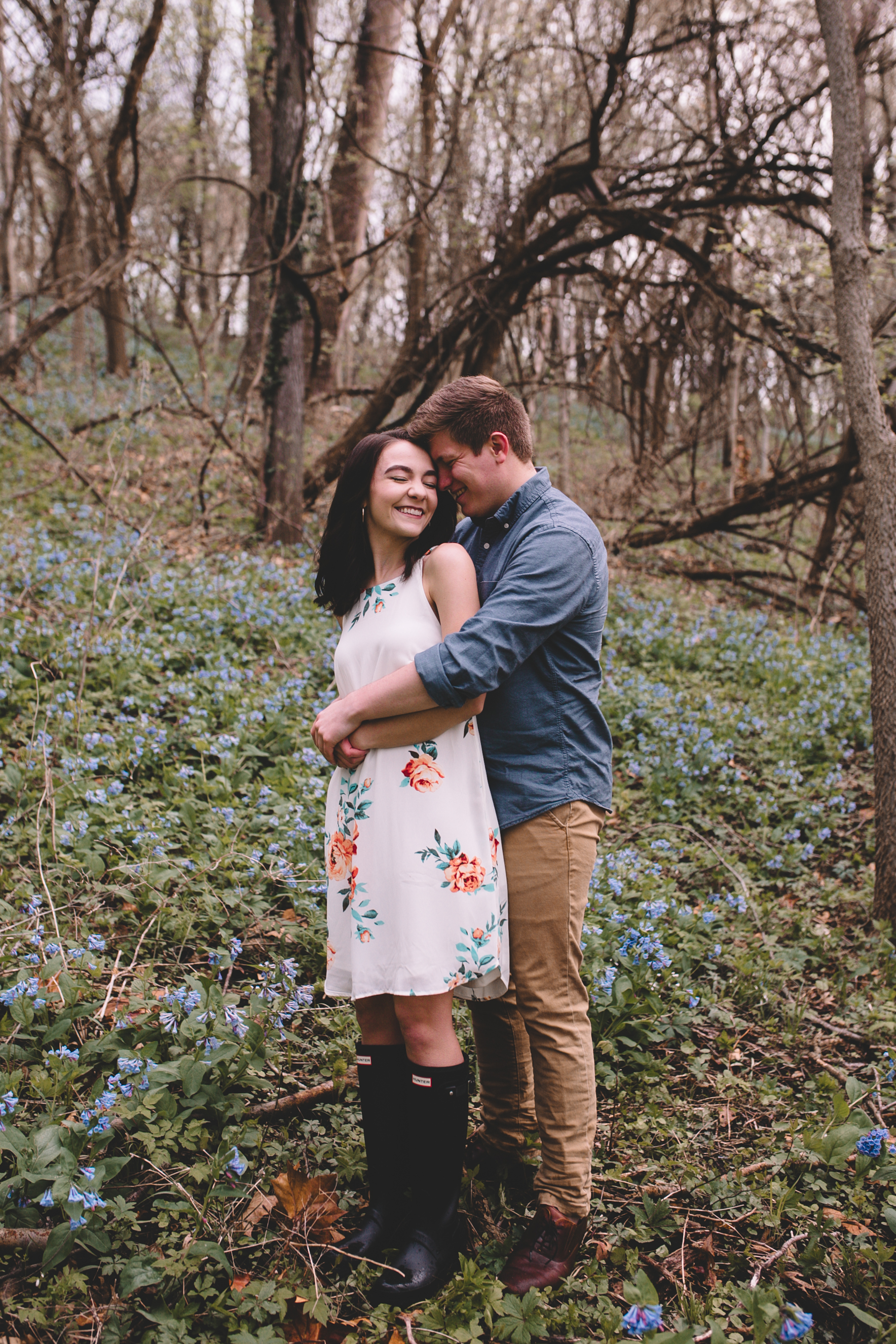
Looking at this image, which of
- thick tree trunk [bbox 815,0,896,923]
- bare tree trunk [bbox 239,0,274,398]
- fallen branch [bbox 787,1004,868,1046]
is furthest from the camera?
bare tree trunk [bbox 239,0,274,398]

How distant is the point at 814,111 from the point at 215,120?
1611cm

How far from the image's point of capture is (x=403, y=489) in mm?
2133

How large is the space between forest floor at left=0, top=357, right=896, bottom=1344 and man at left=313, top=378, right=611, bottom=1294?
0.97 feet

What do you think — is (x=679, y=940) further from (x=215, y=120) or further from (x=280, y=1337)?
(x=215, y=120)

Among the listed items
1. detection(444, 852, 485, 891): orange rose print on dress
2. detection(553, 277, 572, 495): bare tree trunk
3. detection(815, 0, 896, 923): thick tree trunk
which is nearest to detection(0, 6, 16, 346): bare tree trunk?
detection(553, 277, 572, 495): bare tree trunk

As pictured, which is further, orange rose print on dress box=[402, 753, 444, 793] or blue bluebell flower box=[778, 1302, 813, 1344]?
orange rose print on dress box=[402, 753, 444, 793]

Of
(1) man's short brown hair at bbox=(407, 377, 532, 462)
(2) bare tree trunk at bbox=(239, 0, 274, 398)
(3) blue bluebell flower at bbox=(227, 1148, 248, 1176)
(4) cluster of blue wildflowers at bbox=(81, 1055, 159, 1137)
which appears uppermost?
(2) bare tree trunk at bbox=(239, 0, 274, 398)

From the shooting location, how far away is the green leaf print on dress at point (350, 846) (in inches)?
78.4

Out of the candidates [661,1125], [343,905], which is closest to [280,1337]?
[343,905]

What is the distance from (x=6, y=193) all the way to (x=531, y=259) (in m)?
6.52

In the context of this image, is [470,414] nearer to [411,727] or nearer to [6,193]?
[411,727]

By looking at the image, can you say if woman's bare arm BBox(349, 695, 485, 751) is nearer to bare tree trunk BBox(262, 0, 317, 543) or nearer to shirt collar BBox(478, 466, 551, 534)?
shirt collar BBox(478, 466, 551, 534)

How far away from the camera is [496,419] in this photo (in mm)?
2121

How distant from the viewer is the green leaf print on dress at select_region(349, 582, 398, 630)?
7.07ft
